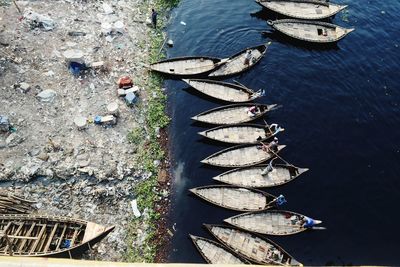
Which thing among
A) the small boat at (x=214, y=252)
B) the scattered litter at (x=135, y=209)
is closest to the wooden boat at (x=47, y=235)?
the scattered litter at (x=135, y=209)

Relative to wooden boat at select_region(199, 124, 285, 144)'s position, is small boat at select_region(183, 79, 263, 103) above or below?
above

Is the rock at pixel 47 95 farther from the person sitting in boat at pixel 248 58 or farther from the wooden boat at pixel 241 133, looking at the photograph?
the person sitting in boat at pixel 248 58

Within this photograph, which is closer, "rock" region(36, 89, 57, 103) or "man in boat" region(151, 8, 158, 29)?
"rock" region(36, 89, 57, 103)

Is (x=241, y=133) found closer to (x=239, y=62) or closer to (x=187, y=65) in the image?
(x=239, y=62)

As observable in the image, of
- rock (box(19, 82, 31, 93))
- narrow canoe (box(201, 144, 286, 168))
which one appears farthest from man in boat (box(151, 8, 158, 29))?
narrow canoe (box(201, 144, 286, 168))

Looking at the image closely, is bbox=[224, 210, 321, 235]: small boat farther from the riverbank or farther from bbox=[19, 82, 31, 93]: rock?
bbox=[19, 82, 31, 93]: rock

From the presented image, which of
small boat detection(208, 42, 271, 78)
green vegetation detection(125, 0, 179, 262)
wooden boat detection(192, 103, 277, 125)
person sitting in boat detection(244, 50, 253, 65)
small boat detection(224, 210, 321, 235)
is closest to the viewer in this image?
green vegetation detection(125, 0, 179, 262)

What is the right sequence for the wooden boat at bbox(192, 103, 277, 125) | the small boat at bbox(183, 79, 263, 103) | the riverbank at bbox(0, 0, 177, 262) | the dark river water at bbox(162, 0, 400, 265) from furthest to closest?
the small boat at bbox(183, 79, 263, 103)
the wooden boat at bbox(192, 103, 277, 125)
the dark river water at bbox(162, 0, 400, 265)
the riverbank at bbox(0, 0, 177, 262)
